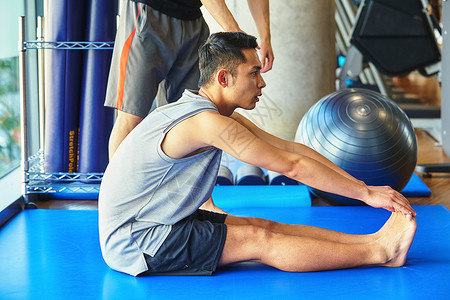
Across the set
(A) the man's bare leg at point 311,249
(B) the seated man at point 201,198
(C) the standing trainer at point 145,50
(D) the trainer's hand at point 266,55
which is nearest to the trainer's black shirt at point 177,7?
(C) the standing trainer at point 145,50

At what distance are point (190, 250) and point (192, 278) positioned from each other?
99 mm

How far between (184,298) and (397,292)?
0.66 metres

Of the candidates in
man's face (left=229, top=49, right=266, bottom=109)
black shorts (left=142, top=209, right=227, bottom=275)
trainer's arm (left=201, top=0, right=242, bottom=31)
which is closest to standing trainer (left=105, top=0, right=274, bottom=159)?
trainer's arm (left=201, top=0, right=242, bottom=31)

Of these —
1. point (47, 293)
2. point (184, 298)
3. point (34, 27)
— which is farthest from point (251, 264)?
point (34, 27)

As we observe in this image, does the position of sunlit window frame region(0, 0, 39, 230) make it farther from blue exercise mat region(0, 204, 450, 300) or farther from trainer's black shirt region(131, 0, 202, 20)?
trainer's black shirt region(131, 0, 202, 20)

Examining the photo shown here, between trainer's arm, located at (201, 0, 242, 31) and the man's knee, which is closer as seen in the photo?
the man's knee

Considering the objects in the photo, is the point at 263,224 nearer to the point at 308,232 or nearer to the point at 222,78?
the point at 308,232

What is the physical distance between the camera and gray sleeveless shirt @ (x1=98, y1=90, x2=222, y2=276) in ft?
6.56

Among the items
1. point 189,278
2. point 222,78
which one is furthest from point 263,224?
point 222,78

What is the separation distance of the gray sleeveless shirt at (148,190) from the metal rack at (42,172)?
3.90 feet

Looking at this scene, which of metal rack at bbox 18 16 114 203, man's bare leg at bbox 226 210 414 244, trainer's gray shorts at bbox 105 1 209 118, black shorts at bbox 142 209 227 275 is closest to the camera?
black shorts at bbox 142 209 227 275

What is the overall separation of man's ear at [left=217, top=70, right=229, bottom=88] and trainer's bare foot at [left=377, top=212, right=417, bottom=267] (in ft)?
2.40

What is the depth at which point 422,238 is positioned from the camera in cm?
250

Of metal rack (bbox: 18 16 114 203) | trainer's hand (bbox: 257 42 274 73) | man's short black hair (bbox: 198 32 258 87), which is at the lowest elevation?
metal rack (bbox: 18 16 114 203)
